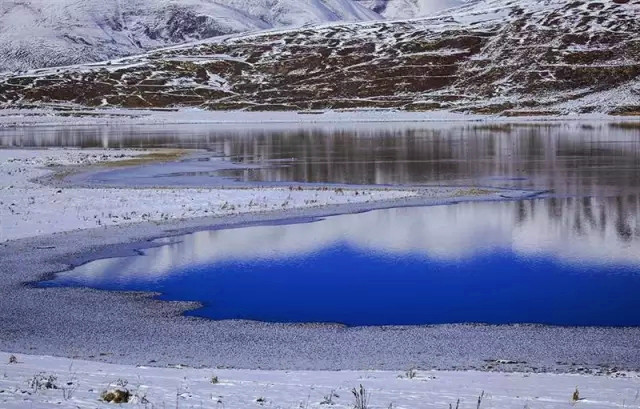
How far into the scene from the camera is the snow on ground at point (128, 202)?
29.2 meters

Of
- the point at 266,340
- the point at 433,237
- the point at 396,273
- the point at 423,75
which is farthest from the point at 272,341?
the point at 423,75

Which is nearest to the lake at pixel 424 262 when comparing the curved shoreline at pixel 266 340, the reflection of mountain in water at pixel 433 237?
the reflection of mountain in water at pixel 433 237

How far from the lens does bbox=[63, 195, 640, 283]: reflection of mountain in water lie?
23.7m

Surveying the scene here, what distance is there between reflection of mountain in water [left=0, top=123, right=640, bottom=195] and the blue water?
11.6 m

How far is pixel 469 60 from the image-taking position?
17400 cm

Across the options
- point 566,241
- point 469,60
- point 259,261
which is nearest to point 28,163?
point 259,261

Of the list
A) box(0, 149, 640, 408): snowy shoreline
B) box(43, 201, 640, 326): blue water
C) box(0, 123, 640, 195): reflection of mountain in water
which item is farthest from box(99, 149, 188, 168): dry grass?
box(0, 149, 640, 408): snowy shoreline

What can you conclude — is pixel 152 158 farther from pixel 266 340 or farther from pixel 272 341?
pixel 272 341

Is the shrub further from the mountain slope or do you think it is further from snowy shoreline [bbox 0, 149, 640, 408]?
the mountain slope

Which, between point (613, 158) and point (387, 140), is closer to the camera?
point (613, 158)

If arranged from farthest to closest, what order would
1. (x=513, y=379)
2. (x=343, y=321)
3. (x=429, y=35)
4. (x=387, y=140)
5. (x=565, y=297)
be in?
(x=429, y=35), (x=387, y=140), (x=565, y=297), (x=343, y=321), (x=513, y=379)

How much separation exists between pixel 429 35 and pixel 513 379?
626 ft

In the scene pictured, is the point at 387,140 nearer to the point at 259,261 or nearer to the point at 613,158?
the point at 613,158

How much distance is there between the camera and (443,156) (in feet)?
184
